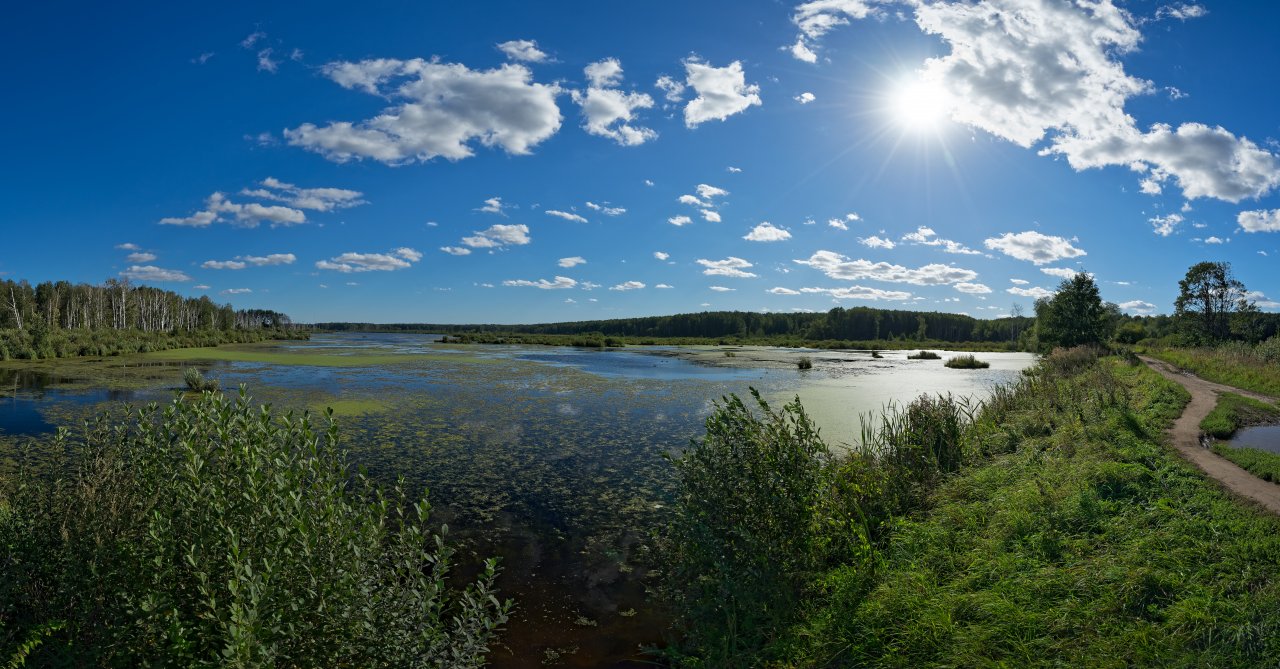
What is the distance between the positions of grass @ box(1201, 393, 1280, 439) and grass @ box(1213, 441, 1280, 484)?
179cm

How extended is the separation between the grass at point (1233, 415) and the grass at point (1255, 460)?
1.79 meters

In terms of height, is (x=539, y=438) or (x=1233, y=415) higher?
(x=1233, y=415)

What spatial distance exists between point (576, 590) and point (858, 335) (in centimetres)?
14053

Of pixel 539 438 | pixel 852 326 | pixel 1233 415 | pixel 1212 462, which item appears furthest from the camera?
pixel 852 326

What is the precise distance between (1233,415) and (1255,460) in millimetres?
5790

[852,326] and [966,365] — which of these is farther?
[852,326]

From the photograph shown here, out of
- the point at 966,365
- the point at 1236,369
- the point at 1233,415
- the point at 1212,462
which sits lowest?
the point at 966,365

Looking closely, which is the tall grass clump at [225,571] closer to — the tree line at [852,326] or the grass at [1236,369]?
the grass at [1236,369]

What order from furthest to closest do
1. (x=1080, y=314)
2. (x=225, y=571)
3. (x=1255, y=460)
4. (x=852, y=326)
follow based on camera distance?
(x=852, y=326), (x=1080, y=314), (x=1255, y=460), (x=225, y=571)

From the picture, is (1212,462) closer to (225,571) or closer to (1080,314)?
(225,571)

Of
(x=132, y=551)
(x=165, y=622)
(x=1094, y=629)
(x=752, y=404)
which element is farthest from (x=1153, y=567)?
(x=752, y=404)

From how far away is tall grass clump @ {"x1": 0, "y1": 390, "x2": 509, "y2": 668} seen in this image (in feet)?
12.4

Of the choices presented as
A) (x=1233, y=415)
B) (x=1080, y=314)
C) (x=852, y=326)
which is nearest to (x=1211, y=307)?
(x=1080, y=314)

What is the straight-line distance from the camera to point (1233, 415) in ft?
42.5
